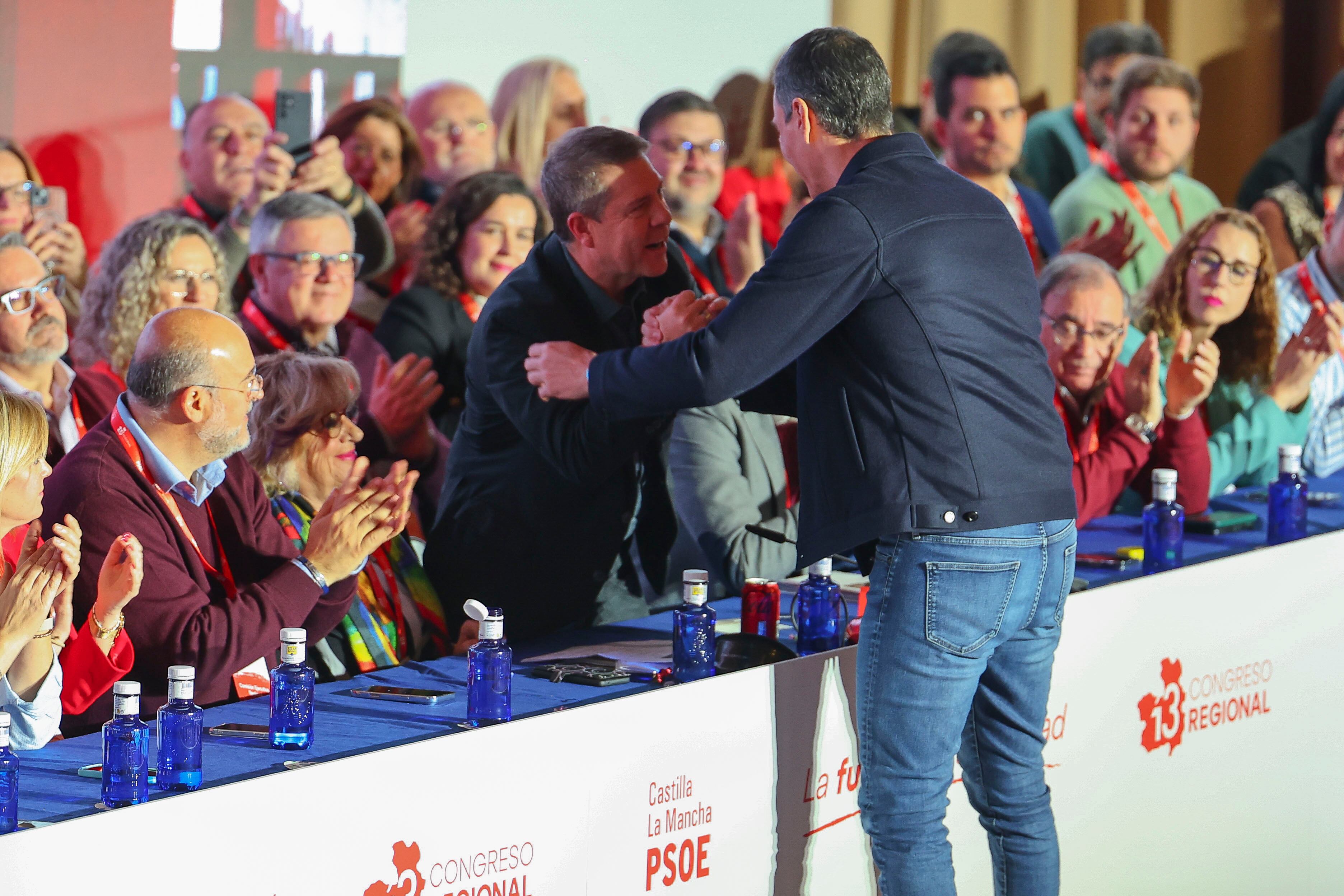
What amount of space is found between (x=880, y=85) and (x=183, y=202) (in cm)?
245

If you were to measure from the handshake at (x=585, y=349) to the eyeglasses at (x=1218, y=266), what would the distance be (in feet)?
5.79

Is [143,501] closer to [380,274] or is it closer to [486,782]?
[486,782]

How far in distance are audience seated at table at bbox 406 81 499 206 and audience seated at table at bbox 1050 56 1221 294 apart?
6.19ft

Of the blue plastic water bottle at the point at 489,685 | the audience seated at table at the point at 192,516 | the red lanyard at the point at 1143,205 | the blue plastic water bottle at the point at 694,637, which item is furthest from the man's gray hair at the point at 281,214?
the red lanyard at the point at 1143,205

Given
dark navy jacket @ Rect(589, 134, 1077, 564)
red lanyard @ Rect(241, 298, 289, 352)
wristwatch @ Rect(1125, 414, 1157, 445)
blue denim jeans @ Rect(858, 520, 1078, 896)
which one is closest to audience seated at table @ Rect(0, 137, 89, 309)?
red lanyard @ Rect(241, 298, 289, 352)

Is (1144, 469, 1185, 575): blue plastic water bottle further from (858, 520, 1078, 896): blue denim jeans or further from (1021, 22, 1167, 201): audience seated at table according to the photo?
(1021, 22, 1167, 201): audience seated at table

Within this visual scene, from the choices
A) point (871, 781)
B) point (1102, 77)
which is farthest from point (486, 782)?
point (1102, 77)

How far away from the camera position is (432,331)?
356 centimetres

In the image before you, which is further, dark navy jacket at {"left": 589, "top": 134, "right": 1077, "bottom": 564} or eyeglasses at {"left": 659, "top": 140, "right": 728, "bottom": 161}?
eyeglasses at {"left": 659, "top": 140, "right": 728, "bottom": 161}

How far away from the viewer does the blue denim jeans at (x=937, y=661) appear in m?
1.87

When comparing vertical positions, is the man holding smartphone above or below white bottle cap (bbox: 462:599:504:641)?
above

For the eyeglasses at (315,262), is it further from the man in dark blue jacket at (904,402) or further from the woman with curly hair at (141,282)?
the man in dark blue jacket at (904,402)

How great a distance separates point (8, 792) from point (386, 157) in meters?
2.95

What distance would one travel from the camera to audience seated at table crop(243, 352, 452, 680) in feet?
7.86
